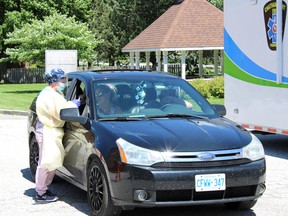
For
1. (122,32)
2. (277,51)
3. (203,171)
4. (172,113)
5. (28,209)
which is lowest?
(28,209)

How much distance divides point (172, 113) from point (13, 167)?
4.21 meters

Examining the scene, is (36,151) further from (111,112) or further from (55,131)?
(111,112)

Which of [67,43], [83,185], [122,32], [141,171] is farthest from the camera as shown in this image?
[122,32]

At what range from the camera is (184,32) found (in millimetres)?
39938

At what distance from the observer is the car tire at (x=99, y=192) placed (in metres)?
6.20

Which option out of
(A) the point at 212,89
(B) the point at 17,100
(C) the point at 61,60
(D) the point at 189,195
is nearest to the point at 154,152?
(D) the point at 189,195

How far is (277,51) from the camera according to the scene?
10734mm

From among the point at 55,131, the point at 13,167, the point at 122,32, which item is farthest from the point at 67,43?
the point at 55,131

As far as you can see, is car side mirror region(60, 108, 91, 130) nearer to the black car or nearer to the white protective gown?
the black car

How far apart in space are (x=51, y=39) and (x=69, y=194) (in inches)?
1227

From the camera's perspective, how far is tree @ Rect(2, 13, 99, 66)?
38.8 m

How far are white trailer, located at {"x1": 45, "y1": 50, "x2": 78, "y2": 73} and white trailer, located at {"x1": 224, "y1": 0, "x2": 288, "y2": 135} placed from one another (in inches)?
709

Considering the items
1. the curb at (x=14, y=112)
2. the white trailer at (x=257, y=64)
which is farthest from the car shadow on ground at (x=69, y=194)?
the curb at (x=14, y=112)

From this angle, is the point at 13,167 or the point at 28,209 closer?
the point at 28,209
